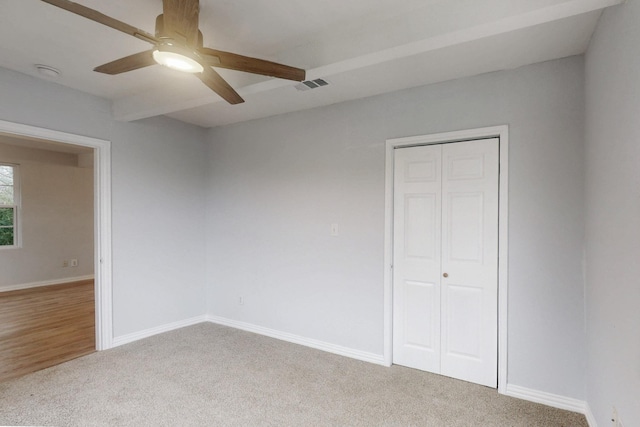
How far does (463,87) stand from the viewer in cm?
275

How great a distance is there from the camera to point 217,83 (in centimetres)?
209

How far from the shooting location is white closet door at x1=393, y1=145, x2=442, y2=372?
2904mm

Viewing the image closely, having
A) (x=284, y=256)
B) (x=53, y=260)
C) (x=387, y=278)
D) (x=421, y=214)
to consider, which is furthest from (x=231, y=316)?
(x=53, y=260)

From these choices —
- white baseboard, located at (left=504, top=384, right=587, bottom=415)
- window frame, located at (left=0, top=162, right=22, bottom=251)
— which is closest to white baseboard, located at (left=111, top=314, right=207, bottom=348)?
white baseboard, located at (left=504, top=384, right=587, bottom=415)

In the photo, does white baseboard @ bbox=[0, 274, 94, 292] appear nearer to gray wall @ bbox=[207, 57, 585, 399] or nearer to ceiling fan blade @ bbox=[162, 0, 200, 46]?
gray wall @ bbox=[207, 57, 585, 399]

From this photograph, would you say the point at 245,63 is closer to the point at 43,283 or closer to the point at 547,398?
the point at 547,398

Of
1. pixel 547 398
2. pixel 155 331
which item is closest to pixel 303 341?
pixel 155 331

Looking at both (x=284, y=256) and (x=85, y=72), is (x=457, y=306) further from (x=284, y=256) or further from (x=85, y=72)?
(x=85, y=72)

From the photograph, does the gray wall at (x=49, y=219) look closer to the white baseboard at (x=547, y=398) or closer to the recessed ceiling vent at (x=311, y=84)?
the recessed ceiling vent at (x=311, y=84)

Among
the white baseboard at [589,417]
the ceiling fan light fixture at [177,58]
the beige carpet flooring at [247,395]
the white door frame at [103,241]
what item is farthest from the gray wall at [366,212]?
the ceiling fan light fixture at [177,58]

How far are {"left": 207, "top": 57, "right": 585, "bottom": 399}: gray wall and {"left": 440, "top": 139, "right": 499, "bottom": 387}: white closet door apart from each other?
14cm

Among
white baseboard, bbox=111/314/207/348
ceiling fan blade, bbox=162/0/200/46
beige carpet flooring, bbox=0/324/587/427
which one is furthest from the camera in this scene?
white baseboard, bbox=111/314/207/348

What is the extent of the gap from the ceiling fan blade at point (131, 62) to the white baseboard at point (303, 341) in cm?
283

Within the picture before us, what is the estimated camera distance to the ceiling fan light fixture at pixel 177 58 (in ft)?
5.45
